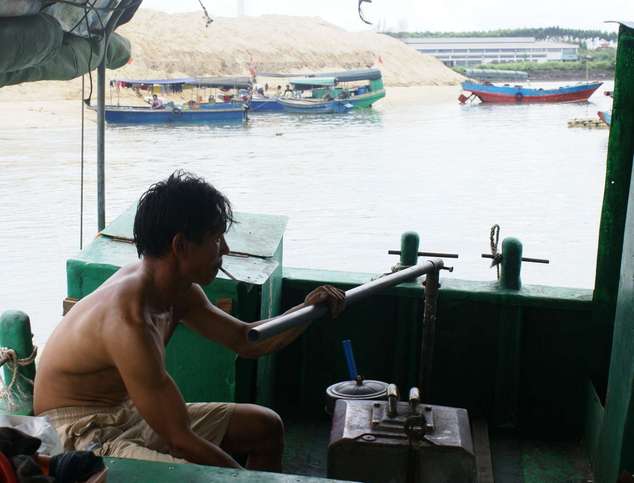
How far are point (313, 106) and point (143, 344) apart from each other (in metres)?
42.1

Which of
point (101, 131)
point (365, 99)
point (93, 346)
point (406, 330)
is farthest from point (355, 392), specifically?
point (365, 99)

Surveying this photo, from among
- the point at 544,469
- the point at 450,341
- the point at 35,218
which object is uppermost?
the point at 450,341

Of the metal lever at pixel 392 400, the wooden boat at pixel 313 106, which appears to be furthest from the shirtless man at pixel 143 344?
the wooden boat at pixel 313 106

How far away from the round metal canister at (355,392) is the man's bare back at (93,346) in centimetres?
68

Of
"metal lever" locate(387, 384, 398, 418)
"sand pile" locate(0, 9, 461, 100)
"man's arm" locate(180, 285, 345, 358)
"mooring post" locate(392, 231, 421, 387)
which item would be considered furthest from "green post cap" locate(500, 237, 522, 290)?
"sand pile" locate(0, 9, 461, 100)

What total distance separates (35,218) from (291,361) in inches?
728

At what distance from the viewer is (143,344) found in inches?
91.0

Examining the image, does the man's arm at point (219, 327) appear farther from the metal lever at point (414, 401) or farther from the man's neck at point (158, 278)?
the metal lever at point (414, 401)

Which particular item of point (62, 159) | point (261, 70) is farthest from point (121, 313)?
point (261, 70)

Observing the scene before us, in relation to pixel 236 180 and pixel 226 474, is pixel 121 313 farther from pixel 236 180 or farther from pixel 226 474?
pixel 236 180

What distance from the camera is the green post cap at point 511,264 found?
12.8ft

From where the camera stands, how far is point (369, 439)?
2.53 m

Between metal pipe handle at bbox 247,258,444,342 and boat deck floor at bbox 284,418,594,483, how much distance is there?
115 cm

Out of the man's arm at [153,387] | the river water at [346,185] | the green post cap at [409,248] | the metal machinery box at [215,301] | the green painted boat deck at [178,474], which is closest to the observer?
the green painted boat deck at [178,474]
